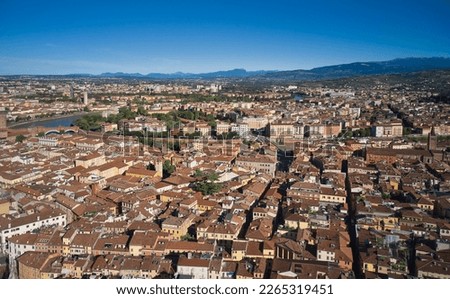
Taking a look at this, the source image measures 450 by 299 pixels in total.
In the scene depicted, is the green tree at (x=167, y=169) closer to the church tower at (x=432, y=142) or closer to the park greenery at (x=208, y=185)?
the park greenery at (x=208, y=185)

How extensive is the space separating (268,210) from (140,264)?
87.6 inches

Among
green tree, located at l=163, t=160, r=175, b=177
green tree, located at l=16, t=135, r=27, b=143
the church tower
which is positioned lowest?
green tree, located at l=163, t=160, r=175, b=177

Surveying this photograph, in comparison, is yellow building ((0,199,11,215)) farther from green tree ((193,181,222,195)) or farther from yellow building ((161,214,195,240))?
green tree ((193,181,222,195))

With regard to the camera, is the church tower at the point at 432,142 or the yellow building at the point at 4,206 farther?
the church tower at the point at 432,142

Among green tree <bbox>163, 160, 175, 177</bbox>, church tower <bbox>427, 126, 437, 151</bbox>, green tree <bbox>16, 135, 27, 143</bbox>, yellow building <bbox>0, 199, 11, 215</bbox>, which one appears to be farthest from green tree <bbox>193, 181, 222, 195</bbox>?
green tree <bbox>16, 135, 27, 143</bbox>

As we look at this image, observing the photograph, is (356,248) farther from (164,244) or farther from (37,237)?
(37,237)

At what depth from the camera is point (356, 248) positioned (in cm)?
425

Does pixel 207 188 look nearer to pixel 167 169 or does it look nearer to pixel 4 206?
pixel 167 169

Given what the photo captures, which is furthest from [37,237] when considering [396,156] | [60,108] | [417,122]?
[60,108]

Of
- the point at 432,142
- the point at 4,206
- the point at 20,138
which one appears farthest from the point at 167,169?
the point at 432,142

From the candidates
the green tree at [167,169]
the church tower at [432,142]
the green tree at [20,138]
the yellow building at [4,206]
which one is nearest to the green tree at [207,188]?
the green tree at [167,169]

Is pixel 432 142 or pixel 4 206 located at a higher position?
pixel 432 142

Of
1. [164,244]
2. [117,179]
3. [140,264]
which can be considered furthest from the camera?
[117,179]

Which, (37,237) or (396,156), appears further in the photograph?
(396,156)
